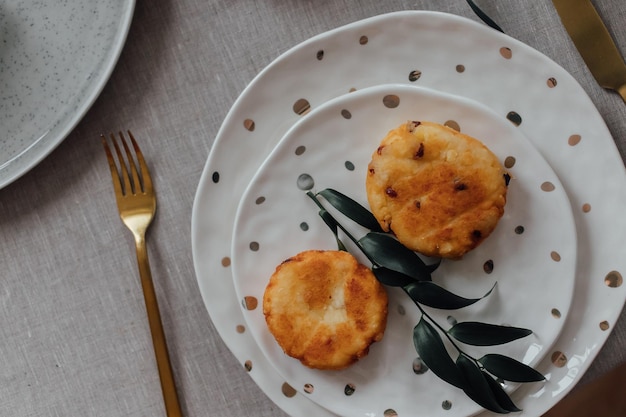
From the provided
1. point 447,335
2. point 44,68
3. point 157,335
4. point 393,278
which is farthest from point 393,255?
point 44,68

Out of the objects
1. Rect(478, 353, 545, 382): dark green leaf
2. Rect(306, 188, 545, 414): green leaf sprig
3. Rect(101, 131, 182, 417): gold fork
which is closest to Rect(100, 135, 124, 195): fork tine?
Rect(101, 131, 182, 417): gold fork

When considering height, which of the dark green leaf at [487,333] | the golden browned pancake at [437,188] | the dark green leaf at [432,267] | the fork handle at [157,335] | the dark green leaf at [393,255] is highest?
the golden browned pancake at [437,188]

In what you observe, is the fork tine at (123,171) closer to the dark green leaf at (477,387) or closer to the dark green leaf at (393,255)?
the dark green leaf at (393,255)

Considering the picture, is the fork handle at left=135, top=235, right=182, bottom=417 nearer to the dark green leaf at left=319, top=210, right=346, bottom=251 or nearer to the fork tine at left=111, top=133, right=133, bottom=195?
the fork tine at left=111, top=133, right=133, bottom=195

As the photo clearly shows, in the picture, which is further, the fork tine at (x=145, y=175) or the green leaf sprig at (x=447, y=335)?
the fork tine at (x=145, y=175)

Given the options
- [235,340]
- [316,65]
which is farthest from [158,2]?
[235,340]

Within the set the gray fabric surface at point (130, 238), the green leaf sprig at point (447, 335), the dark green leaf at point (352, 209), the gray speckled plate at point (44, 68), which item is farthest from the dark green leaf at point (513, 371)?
the gray speckled plate at point (44, 68)
